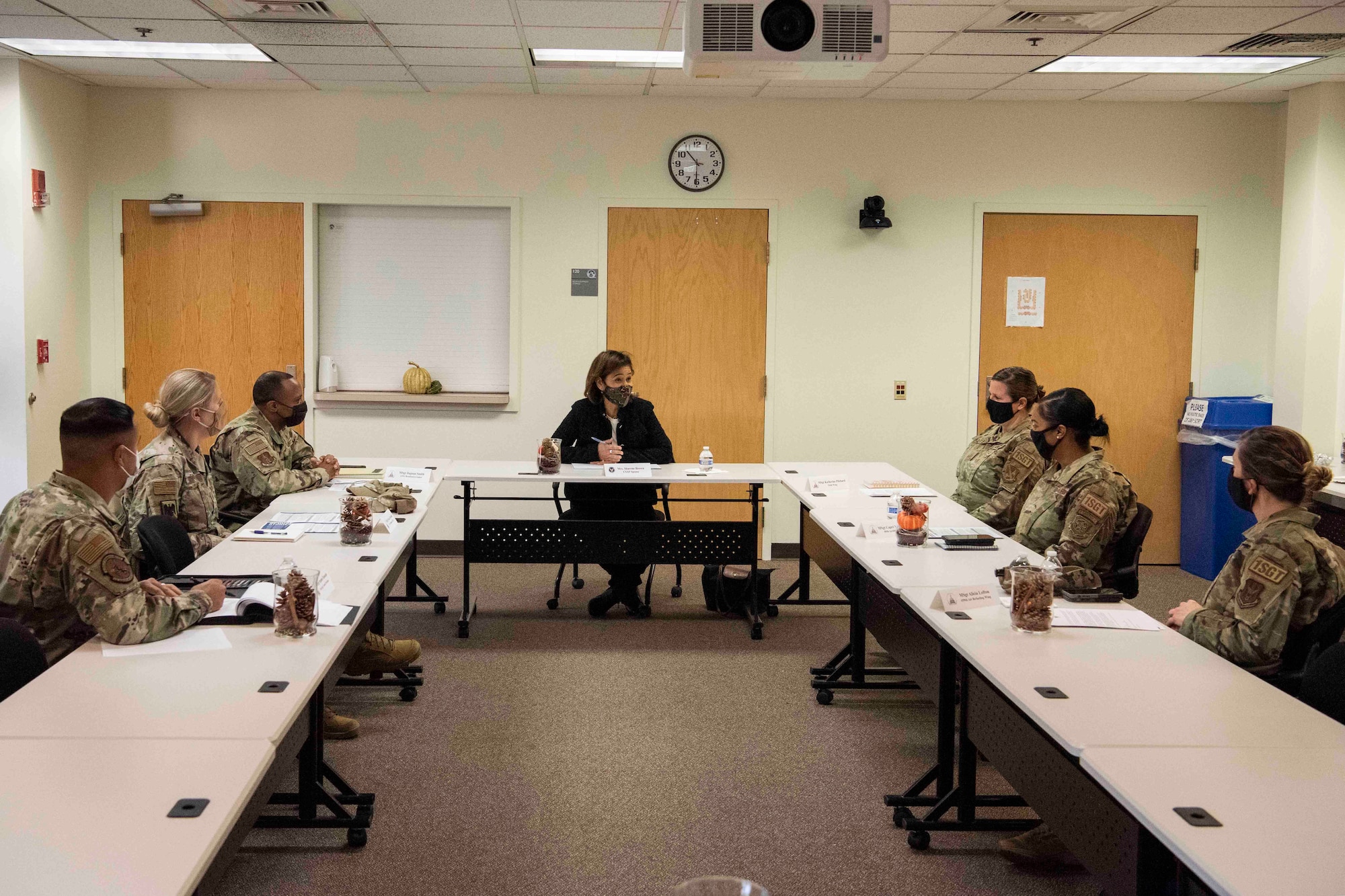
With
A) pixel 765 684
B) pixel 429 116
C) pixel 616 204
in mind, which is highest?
pixel 429 116

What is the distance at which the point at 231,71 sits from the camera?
19.2ft

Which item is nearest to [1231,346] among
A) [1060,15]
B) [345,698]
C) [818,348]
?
[818,348]

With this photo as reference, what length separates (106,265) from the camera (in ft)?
21.0

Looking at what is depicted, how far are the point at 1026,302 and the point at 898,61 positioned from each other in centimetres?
188

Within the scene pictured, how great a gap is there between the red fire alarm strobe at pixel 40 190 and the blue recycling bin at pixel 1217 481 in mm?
6582

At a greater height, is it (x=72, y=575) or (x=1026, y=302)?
(x=1026, y=302)

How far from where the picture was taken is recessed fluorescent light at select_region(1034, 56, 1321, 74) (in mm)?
5379

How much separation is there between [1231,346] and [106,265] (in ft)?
22.0

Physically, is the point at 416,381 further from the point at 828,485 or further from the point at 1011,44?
the point at 1011,44

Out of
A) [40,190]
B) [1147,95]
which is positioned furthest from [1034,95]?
[40,190]

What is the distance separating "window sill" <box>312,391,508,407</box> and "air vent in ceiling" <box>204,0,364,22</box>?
7.67ft

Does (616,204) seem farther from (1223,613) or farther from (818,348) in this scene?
(1223,613)

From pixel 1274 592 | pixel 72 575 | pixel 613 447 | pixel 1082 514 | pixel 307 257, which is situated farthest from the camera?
pixel 307 257

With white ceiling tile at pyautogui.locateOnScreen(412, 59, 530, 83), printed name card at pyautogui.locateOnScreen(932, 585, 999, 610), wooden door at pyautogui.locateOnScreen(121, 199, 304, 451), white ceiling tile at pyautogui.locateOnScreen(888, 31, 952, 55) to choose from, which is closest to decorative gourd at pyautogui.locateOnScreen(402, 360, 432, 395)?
wooden door at pyautogui.locateOnScreen(121, 199, 304, 451)
